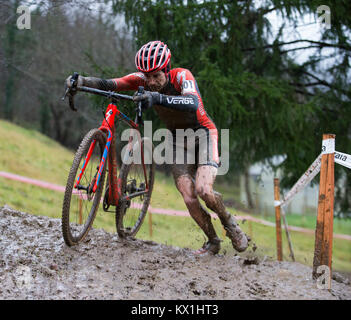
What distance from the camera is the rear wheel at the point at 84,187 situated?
3346 millimetres

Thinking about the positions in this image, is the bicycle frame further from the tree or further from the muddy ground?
the tree

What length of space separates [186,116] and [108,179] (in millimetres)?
1103

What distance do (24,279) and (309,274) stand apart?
294cm

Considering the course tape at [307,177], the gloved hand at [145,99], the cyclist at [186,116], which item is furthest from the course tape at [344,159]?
the gloved hand at [145,99]

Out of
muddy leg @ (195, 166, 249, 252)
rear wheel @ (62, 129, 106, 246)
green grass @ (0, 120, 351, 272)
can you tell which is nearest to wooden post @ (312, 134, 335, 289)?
muddy leg @ (195, 166, 249, 252)

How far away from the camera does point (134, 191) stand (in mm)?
4629

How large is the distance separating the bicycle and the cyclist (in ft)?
1.16

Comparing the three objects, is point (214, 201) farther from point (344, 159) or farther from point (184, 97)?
point (344, 159)

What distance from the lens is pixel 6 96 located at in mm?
24188

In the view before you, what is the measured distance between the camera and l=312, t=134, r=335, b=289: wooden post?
3.73 meters

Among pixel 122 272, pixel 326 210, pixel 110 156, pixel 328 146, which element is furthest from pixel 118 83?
pixel 326 210
